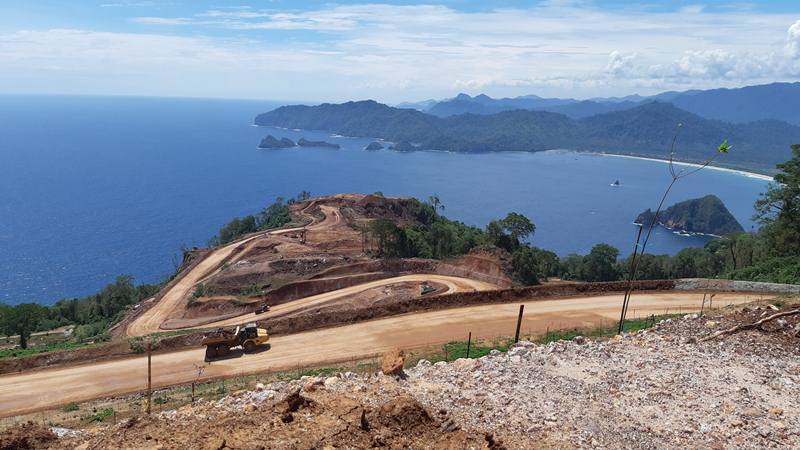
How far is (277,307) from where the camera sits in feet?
120

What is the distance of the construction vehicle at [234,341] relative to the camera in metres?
21.5

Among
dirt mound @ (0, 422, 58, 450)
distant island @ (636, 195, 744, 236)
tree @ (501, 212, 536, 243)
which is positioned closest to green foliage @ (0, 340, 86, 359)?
dirt mound @ (0, 422, 58, 450)

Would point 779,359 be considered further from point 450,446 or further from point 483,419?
point 450,446

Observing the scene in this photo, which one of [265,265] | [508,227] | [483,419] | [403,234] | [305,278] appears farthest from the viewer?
[508,227]

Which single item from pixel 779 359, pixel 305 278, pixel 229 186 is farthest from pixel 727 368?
pixel 229 186

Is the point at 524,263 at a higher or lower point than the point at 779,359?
lower

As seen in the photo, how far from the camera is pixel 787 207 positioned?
36062 mm

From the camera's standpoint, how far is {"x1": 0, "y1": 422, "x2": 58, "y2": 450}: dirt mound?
10.9m

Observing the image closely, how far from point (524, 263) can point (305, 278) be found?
20350mm

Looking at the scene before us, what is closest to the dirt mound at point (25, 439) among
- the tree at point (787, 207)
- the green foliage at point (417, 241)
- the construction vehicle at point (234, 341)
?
the construction vehicle at point (234, 341)

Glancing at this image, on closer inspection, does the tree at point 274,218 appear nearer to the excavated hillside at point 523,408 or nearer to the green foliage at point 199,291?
the green foliage at point 199,291

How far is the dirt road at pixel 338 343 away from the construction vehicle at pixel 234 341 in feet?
1.72

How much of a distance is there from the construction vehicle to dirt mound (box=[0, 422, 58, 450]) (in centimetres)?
994

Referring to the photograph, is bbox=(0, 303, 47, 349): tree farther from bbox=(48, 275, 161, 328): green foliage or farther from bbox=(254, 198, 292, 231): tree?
bbox=(254, 198, 292, 231): tree
